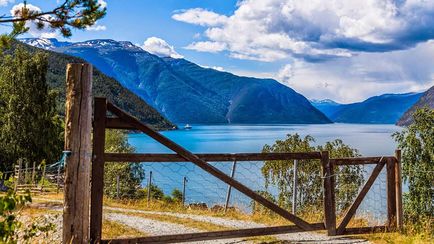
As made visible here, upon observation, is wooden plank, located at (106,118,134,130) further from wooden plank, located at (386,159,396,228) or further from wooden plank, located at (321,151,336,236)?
wooden plank, located at (386,159,396,228)

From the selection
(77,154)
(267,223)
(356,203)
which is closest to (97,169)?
(77,154)

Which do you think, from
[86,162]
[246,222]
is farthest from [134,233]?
[86,162]

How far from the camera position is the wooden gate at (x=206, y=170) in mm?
6734

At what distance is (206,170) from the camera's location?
7340 mm

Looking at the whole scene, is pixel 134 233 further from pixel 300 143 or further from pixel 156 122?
pixel 156 122

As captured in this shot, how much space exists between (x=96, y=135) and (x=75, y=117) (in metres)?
0.58

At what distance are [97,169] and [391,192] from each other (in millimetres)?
6074

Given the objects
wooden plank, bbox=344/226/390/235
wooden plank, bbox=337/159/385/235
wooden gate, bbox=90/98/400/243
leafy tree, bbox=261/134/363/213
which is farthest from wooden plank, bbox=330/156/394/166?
leafy tree, bbox=261/134/363/213

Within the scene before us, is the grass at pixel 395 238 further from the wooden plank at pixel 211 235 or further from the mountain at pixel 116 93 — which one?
the mountain at pixel 116 93

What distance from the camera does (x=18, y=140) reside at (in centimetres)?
4438

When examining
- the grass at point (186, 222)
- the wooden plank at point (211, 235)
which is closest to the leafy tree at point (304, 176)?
the grass at point (186, 222)

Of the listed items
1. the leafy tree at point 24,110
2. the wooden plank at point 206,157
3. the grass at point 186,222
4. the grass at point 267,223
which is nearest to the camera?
the wooden plank at point 206,157

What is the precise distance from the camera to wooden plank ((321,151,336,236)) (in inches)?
340

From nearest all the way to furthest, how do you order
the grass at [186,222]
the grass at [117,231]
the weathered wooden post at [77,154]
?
1. the weathered wooden post at [77,154]
2. the grass at [117,231]
3. the grass at [186,222]
